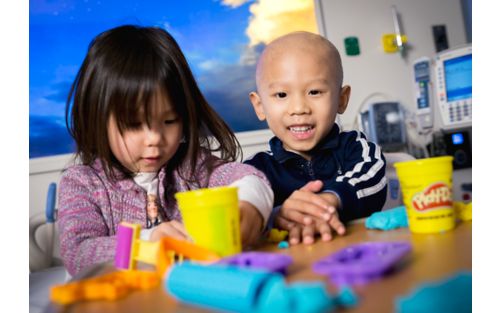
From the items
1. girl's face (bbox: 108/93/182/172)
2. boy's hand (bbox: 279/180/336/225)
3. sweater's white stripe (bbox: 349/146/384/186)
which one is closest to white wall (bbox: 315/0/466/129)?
sweater's white stripe (bbox: 349/146/384/186)

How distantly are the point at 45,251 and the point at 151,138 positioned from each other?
59 cm

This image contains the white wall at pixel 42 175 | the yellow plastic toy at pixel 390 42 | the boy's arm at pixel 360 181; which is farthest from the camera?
the yellow plastic toy at pixel 390 42

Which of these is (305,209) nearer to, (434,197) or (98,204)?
(434,197)

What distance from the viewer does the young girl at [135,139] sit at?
92cm

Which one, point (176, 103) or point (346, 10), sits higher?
point (346, 10)

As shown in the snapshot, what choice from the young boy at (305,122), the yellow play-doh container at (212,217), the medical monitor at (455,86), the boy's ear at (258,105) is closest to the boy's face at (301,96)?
the young boy at (305,122)

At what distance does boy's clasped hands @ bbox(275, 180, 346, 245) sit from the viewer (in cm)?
70

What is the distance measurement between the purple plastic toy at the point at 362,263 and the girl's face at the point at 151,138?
51 centimetres

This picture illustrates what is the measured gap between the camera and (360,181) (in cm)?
100

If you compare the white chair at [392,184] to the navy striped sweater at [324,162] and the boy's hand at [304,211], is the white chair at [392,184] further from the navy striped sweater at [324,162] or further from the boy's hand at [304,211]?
the boy's hand at [304,211]

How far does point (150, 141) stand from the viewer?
91cm

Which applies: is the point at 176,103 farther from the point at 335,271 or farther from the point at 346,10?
the point at 346,10

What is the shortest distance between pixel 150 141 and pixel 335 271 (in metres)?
0.55
